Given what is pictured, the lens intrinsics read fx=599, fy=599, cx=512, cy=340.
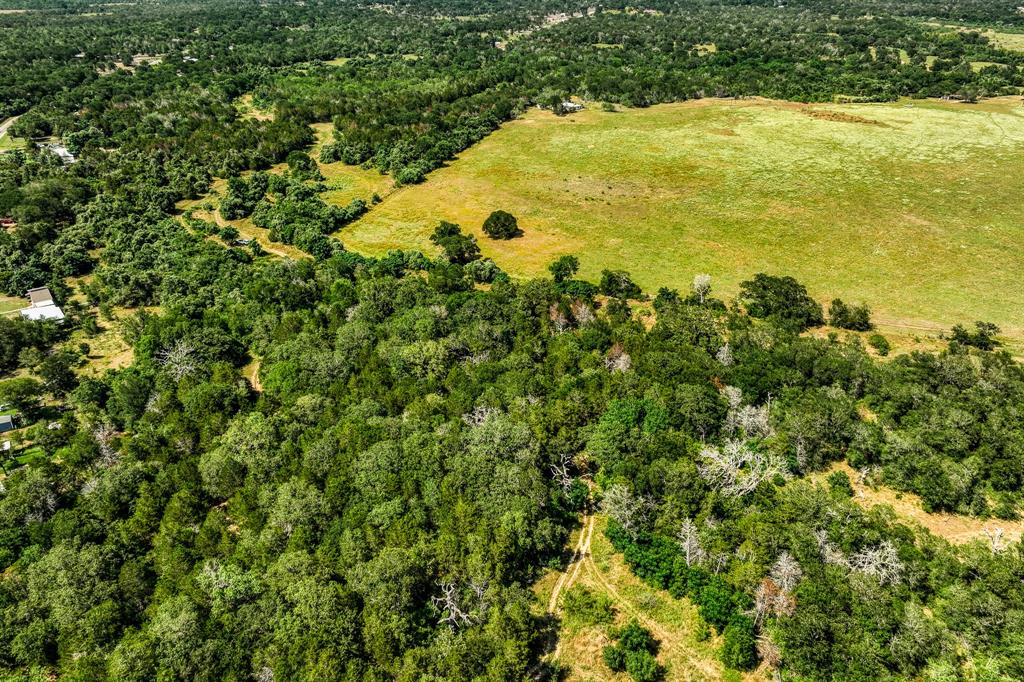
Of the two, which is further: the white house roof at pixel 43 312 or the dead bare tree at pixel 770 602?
the white house roof at pixel 43 312

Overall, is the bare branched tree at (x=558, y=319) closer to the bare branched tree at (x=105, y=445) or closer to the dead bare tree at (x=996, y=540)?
the dead bare tree at (x=996, y=540)

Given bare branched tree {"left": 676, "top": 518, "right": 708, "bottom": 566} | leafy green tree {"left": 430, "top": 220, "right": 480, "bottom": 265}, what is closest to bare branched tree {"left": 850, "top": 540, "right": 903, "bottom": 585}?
bare branched tree {"left": 676, "top": 518, "right": 708, "bottom": 566}

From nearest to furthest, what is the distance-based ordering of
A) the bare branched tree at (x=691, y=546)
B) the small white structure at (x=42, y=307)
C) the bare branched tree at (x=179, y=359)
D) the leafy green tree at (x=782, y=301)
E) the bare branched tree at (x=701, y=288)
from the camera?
the bare branched tree at (x=691, y=546) < the bare branched tree at (x=179, y=359) < the leafy green tree at (x=782, y=301) < the small white structure at (x=42, y=307) < the bare branched tree at (x=701, y=288)

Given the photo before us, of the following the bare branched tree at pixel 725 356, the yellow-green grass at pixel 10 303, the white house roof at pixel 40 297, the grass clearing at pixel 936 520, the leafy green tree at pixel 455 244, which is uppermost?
the bare branched tree at pixel 725 356

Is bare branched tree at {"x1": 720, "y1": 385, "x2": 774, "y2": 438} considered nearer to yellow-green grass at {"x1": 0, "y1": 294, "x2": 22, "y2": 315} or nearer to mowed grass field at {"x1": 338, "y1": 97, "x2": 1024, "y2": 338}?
mowed grass field at {"x1": 338, "y1": 97, "x2": 1024, "y2": 338}

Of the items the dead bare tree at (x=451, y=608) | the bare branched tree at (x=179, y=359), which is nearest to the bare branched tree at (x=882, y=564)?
the dead bare tree at (x=451, y=608)

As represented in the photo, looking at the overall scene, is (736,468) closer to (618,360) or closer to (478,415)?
(618,360)


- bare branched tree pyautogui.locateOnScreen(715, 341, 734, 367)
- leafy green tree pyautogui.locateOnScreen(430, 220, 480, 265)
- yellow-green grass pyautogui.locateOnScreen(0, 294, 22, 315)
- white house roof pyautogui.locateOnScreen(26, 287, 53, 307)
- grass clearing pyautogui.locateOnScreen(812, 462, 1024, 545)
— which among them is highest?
bare branched tree pyautogui.locateOnScreen(715, 341, 734, 367)
